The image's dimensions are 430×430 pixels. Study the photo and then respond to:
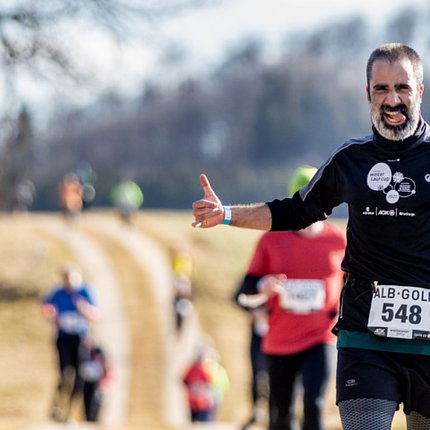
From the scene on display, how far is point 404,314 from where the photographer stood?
4.70 meters

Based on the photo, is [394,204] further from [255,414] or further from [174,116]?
[174,116]

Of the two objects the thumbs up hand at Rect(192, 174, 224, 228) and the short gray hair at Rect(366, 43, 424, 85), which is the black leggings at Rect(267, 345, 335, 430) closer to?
the thumbs up hand at Rect(192, 174, 224, 228)

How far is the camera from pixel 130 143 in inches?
3607

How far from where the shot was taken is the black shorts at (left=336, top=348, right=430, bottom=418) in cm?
466

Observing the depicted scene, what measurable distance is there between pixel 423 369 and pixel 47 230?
1271 inches

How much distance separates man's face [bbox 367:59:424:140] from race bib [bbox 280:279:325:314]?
299 cm

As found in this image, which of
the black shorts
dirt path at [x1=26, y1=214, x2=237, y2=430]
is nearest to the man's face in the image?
the black shorts

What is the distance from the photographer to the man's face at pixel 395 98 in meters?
4.68

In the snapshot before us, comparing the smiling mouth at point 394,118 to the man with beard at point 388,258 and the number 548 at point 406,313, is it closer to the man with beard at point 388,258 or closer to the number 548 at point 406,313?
the man with beard at point 388,258

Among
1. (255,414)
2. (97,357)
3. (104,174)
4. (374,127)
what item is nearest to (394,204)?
(374,127)

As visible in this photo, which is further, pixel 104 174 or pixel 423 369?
pixel 104 174

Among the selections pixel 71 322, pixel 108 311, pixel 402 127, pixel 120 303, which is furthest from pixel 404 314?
pixel 120 303

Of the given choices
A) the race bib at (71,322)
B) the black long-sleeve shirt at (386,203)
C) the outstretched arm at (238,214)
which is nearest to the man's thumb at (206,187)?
the outstretched arm at (238,214)

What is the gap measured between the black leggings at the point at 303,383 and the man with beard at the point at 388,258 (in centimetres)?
253
